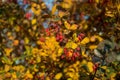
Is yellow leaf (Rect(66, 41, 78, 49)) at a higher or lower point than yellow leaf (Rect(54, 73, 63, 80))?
higher

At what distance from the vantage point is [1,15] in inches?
266

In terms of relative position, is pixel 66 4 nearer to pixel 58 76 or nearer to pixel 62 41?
pixel 62 41

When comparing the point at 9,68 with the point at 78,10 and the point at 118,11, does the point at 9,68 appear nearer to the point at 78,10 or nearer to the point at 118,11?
the point at 118,11

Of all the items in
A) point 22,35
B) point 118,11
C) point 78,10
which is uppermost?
point 118,11

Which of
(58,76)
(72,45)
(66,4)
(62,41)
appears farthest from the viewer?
(66,4)

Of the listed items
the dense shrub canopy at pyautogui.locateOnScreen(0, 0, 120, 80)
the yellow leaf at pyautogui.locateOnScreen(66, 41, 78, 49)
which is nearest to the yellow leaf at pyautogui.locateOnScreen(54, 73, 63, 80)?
the dense shrub canopy at pyautogui.locateOnScreen(0, 0, 120, 80)

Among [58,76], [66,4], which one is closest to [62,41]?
[58,76]

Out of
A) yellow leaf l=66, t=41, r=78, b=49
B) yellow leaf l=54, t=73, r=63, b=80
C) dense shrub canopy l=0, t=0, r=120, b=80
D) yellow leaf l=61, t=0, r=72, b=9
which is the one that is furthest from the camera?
yellow leaf l=61, t=0, r=72, b=9

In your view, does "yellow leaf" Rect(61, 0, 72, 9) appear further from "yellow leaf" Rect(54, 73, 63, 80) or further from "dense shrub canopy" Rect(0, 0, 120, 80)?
"yellow leaf" Rect(54, 73, 63, 80)

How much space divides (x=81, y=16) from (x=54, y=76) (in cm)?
311

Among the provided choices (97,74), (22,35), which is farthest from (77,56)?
(22,35)

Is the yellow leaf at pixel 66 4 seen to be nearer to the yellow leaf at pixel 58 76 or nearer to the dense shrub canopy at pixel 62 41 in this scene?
the dense shrub canopy at pixel 62 41

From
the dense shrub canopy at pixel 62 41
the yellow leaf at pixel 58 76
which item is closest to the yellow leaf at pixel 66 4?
the dense shrub canopy at pixel 62 41

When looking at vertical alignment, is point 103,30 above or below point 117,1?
below
